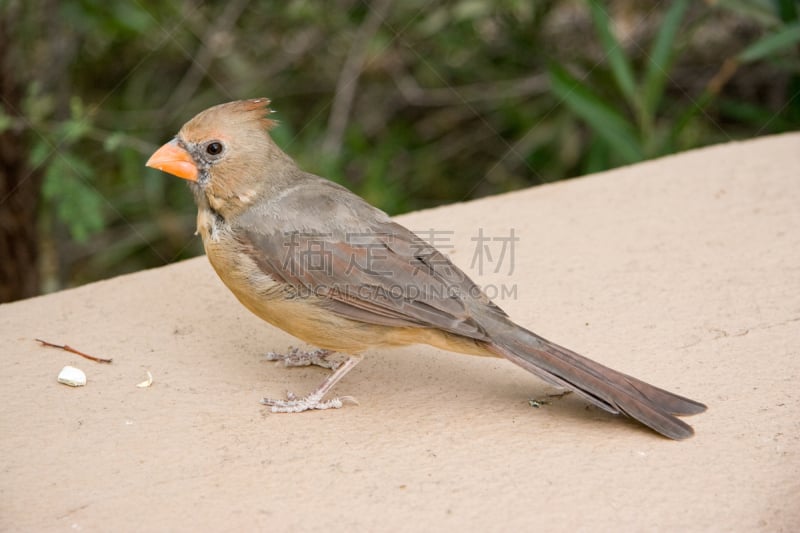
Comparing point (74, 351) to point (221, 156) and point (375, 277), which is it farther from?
point (375, 277)

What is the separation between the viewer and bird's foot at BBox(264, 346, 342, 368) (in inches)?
145

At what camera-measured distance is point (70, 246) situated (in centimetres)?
697

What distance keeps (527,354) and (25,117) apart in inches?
143

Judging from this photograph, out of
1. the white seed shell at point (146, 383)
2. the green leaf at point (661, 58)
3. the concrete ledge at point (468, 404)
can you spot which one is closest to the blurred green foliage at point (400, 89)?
the green leaf at point (661, 58)

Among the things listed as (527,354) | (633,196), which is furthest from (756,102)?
(527,354)

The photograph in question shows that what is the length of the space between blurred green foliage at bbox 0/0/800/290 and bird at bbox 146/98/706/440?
2571mm

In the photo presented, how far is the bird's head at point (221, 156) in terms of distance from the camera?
3615mm

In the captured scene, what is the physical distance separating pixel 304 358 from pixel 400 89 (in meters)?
Result: 4.22

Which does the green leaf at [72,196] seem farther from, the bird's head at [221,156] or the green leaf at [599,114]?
the green leaf at [599,114]

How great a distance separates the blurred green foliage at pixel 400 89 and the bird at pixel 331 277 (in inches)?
101

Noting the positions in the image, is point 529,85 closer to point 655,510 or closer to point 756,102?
point 756,102

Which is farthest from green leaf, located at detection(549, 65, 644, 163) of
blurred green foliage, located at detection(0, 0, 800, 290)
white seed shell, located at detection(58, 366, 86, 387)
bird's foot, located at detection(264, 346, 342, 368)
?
white seed shell, located at detection(58, 366, 86, 387)

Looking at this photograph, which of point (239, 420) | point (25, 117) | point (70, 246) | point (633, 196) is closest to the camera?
point (239, 420)

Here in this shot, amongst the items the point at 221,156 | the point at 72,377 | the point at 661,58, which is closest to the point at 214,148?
the point at 221,156
